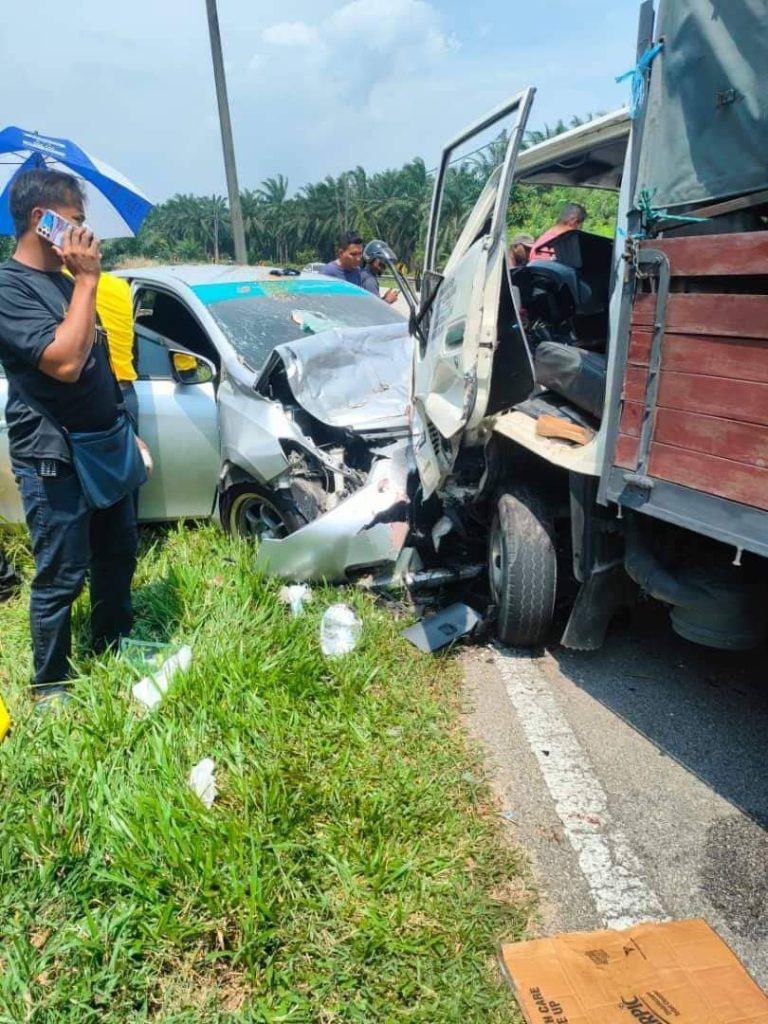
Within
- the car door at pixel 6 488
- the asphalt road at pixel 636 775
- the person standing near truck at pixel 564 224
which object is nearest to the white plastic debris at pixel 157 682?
the asphalt road at pixel 636 775

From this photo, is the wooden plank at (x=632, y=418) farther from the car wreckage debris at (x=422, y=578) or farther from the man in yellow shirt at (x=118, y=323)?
the man in yellow shirt at (x=118, y=323)

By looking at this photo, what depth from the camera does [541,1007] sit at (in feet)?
5.46

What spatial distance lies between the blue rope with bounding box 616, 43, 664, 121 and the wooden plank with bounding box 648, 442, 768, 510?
1.10 meters

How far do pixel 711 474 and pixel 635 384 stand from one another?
420 mm

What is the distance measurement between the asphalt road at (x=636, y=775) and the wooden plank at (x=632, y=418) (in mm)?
1185

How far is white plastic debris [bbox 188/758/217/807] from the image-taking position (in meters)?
→ 2.27

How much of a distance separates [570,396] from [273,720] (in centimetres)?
173

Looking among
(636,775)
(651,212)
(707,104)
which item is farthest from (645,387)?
(636,775)

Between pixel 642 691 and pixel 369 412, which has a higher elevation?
pixel 369 412

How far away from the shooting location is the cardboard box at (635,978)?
1648 millimetres

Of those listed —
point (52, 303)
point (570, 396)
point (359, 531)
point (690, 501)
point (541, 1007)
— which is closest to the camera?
point (541, 1007)

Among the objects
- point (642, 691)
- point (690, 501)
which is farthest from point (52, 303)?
point (642, 691)

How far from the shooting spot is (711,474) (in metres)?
2.04

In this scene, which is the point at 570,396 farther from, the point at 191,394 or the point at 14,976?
the point at 14,976
